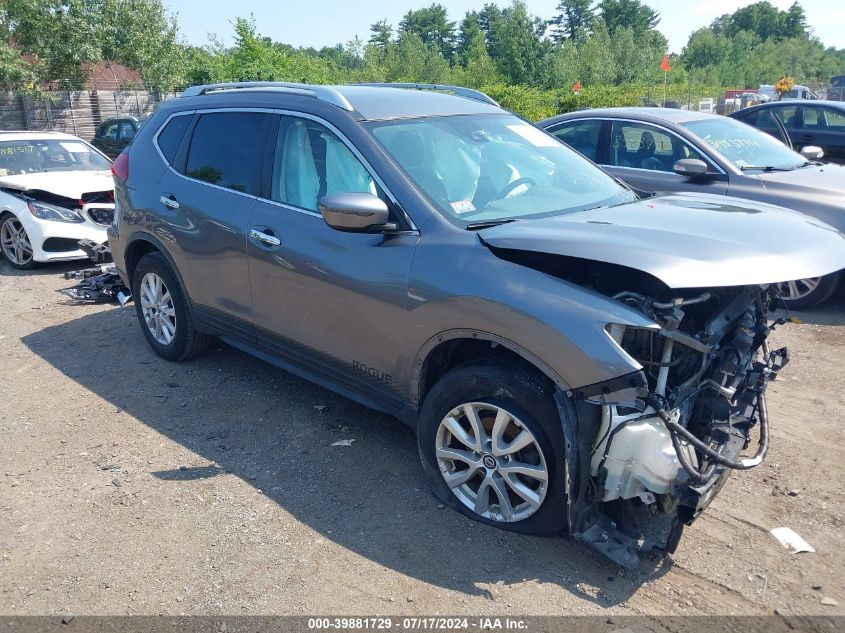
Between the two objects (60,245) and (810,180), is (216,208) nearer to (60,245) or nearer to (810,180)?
(60,245)

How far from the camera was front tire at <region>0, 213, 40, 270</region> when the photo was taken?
851cm

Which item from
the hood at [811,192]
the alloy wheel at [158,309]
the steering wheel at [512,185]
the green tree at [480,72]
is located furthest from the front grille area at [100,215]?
the green tree at [480,72]

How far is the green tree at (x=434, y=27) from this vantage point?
8188 cm

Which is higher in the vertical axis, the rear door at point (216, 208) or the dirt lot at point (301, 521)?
the rear door at point (216, 208)

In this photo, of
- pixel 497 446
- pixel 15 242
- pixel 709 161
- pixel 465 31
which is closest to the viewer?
pixel 497 446

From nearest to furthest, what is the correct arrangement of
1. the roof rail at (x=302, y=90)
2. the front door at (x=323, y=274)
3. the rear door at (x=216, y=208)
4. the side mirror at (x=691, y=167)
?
the front door at (x=323, y=274), the roof rail at (x=302, y=90), the rear door at (x=216, y=208), the side mirror at (x=691, y=167)

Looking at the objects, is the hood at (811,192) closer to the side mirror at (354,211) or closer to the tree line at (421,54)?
the side mirror at (354,211)

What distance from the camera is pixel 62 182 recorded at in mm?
8758

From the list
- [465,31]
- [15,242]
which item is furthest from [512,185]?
[465,31]

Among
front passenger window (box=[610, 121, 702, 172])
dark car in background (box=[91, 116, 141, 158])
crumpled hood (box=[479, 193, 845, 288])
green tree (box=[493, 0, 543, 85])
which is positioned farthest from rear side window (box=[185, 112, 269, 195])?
green tree (box=[493, 0, 543, 85])

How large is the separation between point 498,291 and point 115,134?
61.5 feet

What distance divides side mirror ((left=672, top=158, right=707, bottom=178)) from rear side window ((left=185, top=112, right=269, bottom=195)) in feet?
13.9

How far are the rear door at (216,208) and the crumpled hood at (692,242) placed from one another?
185 cm

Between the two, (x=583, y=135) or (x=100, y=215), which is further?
(x=100, y=215)
